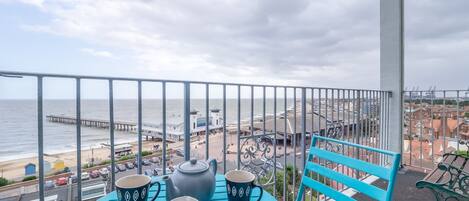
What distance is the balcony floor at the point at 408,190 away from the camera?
7.43 feet

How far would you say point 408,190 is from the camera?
7.97ft

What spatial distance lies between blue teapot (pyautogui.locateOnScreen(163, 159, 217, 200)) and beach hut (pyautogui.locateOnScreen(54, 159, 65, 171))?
2.71 ft

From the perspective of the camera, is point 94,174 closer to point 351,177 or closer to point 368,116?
point 351,177

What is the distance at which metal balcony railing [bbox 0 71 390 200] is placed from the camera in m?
1.14

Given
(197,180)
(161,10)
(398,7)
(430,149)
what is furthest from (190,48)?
(197,180)

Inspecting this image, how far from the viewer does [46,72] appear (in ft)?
3.19

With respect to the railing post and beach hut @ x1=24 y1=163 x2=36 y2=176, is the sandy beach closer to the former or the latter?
beach hut @ x1=24 y1=163 x2=36 y2=176

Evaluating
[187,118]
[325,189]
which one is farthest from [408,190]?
[187,118]

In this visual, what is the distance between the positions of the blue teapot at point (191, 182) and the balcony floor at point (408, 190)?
77.7 inches

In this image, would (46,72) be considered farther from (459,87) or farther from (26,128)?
(459,87)

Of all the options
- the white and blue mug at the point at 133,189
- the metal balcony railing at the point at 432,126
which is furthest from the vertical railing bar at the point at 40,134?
the metal balcony railing at the point at 432,126

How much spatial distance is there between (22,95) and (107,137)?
426 millimetres

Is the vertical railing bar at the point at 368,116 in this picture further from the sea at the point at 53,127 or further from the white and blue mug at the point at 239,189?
the white and blue mug at the point at 239,189

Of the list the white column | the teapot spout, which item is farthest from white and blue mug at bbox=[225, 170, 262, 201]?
the white column
